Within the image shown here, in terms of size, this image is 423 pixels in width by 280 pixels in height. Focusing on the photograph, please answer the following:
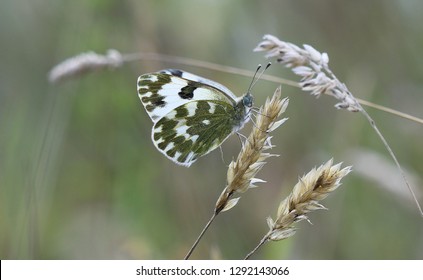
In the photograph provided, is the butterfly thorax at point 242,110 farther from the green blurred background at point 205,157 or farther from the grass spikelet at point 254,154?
the green blurred background at point 205,157

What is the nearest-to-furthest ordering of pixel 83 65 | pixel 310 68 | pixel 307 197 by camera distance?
1. pixel 307 197
2. pixel 310 68
3. pixel 83 65

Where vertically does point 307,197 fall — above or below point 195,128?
above

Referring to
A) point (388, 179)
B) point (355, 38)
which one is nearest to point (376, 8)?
point (355, 38)

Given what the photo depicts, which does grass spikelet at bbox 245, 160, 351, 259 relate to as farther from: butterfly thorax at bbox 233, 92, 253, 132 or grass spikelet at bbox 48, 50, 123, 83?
grass spikelet at bbox 48, 50, 123, 83

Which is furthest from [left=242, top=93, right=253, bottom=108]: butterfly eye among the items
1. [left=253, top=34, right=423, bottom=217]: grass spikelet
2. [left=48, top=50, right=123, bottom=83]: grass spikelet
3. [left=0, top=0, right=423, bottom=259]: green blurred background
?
[left=0, top=0, right=423, bottom=259]: green blurred background

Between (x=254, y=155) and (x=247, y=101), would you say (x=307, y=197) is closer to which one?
(x=254, y=155)

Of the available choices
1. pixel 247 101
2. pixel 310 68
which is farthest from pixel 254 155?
pixel 247 101

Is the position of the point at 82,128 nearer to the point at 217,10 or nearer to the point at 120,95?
the point at 120,95
